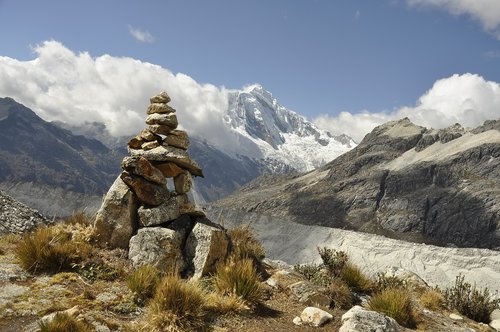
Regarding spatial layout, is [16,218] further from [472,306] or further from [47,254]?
[472,306]

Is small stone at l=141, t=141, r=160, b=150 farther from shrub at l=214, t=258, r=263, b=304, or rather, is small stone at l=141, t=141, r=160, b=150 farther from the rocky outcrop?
the rocky outcrop

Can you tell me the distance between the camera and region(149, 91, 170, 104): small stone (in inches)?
698

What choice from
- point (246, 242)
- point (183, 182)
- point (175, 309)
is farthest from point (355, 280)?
point (175, 309)

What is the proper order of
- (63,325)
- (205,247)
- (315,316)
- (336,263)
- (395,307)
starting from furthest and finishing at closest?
(336,263) < (205,247) < (395,307) < (315,316) < (63,325)

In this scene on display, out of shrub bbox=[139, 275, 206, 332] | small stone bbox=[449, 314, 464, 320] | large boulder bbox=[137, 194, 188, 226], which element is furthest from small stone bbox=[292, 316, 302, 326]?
small stone bbox=[449, 314, 464, 320]

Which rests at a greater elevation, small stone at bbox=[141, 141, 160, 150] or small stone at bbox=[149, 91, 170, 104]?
small stone at bbox=[149, 91, 170, 104]

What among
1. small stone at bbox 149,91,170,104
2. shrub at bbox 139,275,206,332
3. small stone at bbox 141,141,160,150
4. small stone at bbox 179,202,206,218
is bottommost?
shrub at bbox 139,275,206,332

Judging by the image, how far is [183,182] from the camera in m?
17.0

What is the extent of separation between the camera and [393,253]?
44.8 meters

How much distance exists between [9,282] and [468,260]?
132 ft

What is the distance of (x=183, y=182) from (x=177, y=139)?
1749mm

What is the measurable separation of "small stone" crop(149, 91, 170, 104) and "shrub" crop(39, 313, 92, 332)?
1017cm

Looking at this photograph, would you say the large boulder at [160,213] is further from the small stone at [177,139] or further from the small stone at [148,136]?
the small stone at [148,136]

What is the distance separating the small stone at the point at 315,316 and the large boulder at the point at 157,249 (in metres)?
4.46
